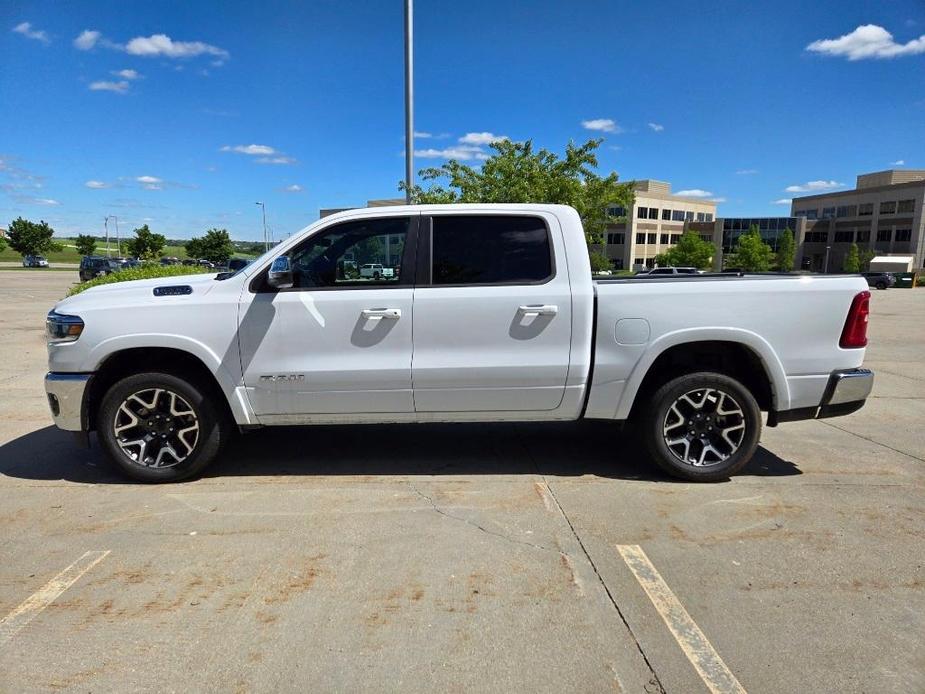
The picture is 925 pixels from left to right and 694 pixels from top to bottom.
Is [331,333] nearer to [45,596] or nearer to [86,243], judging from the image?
[45,596]

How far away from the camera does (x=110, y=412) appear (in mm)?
4367

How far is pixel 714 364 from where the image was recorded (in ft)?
15.3

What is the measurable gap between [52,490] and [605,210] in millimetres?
14991

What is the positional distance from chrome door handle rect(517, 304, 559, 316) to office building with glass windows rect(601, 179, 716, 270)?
302 ft

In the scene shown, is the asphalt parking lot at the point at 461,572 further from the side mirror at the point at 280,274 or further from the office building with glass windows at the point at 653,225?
the office building with glass windows at the point at 653,225

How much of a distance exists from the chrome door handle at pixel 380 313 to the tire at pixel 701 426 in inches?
76.3

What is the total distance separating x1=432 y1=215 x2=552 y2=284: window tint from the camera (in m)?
4.37

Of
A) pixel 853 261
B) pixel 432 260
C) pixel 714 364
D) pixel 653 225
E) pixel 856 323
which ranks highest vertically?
pixel 653 225

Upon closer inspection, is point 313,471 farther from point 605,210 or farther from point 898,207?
point 898,207

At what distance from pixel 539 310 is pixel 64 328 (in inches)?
130

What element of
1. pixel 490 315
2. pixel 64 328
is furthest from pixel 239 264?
pixel 490 315

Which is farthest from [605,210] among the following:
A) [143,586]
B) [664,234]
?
[664,234]

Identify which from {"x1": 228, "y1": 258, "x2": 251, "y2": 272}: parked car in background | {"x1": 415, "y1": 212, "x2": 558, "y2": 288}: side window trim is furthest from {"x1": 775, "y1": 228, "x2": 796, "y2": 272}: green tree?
{"x1": 415, "y1": 212, "x2": 558, "y2": 288}: side window trim

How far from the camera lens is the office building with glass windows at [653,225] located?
3856 inches
